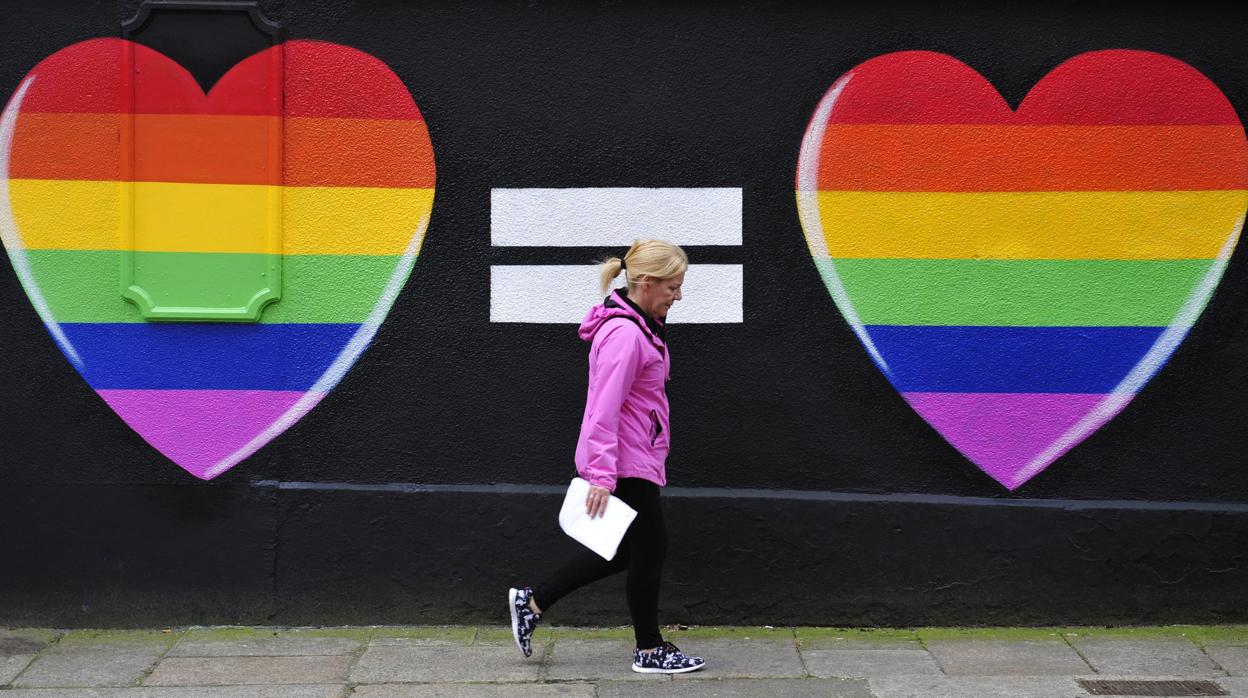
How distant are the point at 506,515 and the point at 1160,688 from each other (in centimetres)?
274

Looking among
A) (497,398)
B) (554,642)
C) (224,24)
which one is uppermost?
(224,24)

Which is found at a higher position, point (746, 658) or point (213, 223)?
point (213, 223)

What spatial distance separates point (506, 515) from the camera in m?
5.80

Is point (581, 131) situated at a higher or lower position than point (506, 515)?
higher

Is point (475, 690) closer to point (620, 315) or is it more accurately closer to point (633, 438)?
point (633, 438)

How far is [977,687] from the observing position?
498cm

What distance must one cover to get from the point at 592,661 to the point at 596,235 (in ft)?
5.99

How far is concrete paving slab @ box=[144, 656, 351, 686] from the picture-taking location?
201 inches

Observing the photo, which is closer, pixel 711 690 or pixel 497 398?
pixel 711 690

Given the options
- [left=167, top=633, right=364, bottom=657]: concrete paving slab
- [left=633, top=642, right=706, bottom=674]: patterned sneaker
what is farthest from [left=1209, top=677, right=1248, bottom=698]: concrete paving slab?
[left=167, top=633, right=364, bottom=657]: concrete paving slab

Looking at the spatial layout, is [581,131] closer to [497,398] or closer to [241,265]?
[497,398]

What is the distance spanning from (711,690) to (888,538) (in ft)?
4.05

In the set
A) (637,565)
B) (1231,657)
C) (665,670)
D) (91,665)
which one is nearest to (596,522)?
(637,565)

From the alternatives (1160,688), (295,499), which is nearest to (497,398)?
(295,499)
